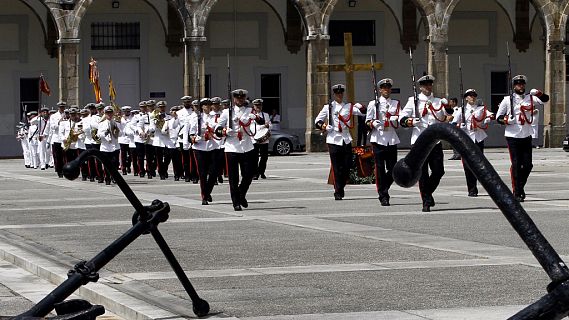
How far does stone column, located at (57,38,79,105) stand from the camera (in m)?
44.8

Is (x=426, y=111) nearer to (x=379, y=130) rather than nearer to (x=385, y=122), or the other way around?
(x=385, y=122)

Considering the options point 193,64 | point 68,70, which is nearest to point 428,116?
point 193,64

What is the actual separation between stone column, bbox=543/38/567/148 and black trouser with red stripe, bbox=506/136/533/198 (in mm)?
26173

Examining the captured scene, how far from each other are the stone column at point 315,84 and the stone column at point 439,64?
11.9 feet

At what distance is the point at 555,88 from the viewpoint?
47094mm

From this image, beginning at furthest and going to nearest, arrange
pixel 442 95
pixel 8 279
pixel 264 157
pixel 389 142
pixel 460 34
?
pixel 460 34 → pixel 442 95 → pixel 264 157 → pixel 389 142 → pixel 8 279

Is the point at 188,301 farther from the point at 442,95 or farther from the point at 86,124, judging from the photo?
the point at 442,95

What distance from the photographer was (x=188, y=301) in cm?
952

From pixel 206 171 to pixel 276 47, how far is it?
27.5 meters

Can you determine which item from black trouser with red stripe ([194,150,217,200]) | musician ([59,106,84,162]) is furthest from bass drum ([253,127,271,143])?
musician ([59,106,84,162])

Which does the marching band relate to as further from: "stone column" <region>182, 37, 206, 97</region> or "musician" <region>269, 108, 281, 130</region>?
"musician" <region>269, 108, 281, 130</region>

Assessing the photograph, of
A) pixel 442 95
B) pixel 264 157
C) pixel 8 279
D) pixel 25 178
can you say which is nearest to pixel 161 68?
pixel 442 95

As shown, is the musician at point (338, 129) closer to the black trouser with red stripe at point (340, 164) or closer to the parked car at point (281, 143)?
the black trouser with red stripe at point (340, 164)

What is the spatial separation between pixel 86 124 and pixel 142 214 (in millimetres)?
25009
